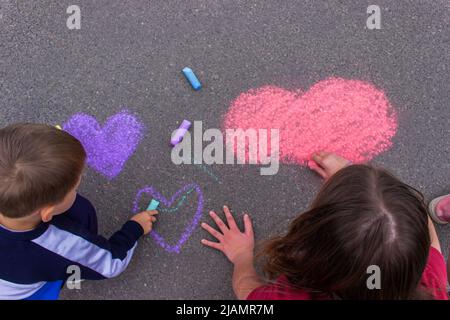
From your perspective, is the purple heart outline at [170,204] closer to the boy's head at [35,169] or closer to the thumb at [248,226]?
the thumb at [248,226]

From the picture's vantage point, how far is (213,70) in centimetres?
224

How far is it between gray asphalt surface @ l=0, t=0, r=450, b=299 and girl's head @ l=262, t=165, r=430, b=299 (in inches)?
28.4

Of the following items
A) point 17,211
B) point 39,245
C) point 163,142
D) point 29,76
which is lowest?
point 39,245

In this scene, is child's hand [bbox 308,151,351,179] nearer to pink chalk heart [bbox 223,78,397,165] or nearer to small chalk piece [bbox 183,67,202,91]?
pink chalk heart [bbox 223,78,397,165]

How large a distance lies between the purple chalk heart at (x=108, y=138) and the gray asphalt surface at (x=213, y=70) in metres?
0.05

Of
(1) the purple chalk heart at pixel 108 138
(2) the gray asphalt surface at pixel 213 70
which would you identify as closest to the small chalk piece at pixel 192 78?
(2) the gray asphalt surface at pixel 213 70

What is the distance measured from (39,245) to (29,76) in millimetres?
1122

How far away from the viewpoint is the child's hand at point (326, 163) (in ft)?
6.97

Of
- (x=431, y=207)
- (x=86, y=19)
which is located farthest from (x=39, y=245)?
(x=431, y=207)

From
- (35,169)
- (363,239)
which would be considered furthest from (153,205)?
(363,239)

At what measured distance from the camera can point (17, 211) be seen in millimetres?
1433

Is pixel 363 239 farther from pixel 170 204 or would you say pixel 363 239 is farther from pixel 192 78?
pixel 192 78

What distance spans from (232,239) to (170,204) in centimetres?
38
